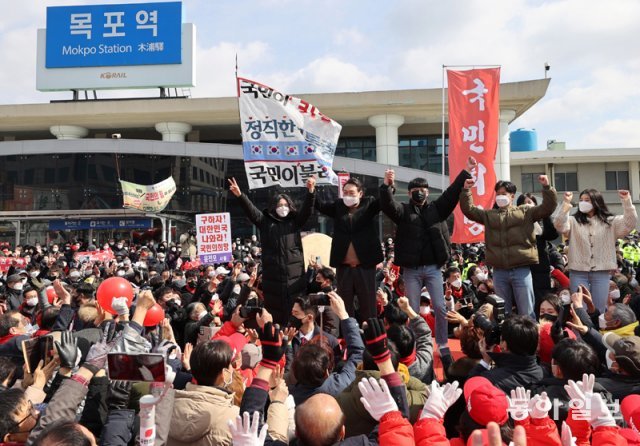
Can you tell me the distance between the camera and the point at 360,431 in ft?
9.18

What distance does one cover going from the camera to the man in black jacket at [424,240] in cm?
530

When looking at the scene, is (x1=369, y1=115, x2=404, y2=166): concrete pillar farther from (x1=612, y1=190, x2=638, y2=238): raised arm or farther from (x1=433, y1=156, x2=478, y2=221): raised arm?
(x1=433, y1=156, x2=478, y2=221): raised arm

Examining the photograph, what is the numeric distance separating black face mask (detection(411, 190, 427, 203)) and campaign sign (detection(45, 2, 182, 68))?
24.5 meters

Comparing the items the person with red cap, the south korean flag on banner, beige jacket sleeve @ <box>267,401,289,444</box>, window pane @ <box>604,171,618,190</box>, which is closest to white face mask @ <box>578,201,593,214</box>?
the south korean flag on banner

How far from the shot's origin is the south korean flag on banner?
266 inches

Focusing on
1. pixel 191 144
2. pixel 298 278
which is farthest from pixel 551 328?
pixel 191 144

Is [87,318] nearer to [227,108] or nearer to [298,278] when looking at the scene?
[298,278]

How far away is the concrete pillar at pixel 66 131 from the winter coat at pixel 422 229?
28.0 m

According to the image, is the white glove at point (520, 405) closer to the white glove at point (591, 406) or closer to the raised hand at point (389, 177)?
the white glove at point (591, 406)

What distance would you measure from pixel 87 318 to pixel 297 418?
11.4ft

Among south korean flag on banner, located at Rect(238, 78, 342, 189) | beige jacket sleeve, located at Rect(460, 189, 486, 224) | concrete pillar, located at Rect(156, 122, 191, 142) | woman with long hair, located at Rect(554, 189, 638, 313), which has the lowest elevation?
woman with long hair, located at Rect(554, 189, 638, 313)

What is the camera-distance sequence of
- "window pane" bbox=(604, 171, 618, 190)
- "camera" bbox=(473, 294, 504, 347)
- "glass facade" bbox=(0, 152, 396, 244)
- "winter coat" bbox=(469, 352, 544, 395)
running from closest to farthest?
"winter coat" bbox=(469, 352, 544, 395), "camera" bbox=(473, 294, 504, 347), "glass facade" bbox=(0, 152, 396, 244), "window pane" bbox=(604, 171, 618, 190)

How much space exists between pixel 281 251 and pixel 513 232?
2.42 m

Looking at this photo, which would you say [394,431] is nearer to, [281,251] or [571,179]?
[281,251]
